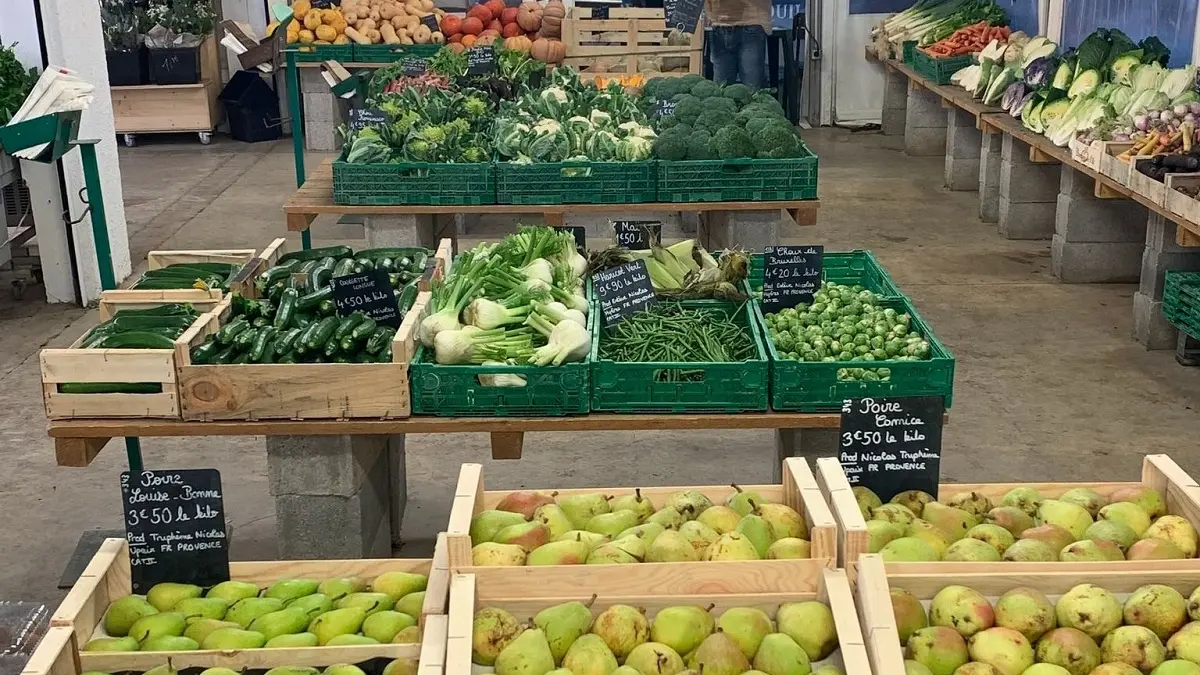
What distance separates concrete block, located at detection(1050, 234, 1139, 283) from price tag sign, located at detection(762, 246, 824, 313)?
4009 millimetres

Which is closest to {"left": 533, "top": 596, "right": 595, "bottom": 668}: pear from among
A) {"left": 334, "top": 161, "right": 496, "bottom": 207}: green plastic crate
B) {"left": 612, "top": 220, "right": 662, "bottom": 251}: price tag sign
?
{"left": 612, "top": 220, "right": 662, "bottom": 251}: price tag sign

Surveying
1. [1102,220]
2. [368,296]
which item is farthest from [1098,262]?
[368,296]

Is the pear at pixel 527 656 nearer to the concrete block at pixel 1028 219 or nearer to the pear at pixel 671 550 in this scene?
the pear at pixel 671 550

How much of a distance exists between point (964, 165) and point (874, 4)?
140 inches

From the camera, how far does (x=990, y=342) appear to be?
273 inches

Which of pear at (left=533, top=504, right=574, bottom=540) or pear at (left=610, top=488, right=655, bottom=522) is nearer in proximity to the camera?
pear at (left=533, top=504, right=574, bottom=540)

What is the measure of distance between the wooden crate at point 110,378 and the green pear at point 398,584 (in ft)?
4.31

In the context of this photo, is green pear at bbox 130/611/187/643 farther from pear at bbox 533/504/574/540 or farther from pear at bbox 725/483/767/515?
pear at bbox 725/483/767/515

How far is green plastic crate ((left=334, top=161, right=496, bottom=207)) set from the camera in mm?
6539

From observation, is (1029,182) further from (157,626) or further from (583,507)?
(157,626)

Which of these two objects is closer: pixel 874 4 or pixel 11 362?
pixel 11 362

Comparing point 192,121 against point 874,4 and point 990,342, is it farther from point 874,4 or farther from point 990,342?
point 990,342

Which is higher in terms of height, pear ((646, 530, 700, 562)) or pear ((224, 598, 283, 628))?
pear ((646, 530, 700, 562))

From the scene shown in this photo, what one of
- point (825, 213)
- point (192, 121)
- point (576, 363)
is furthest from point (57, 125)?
point (192, 121)
